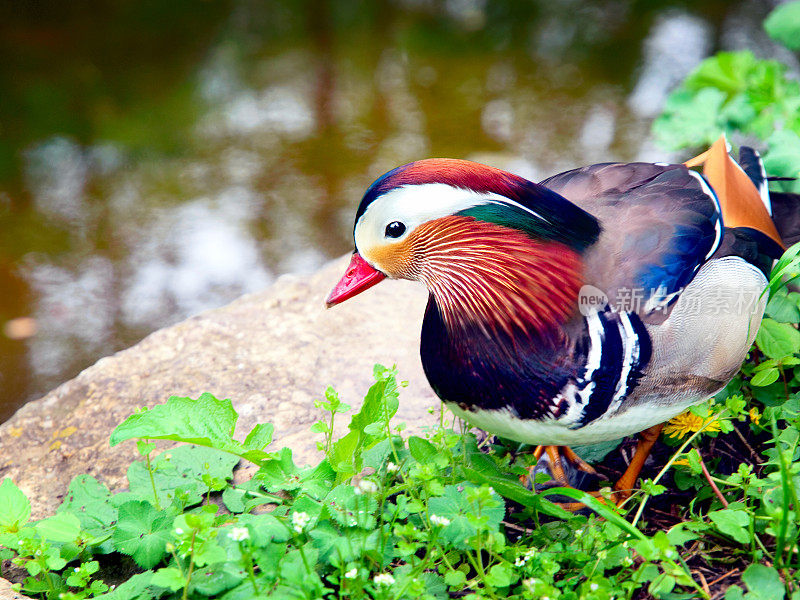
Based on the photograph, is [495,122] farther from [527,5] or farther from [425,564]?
[425,564]

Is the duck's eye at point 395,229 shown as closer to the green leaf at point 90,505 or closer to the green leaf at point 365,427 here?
the green leaf at point 365,427

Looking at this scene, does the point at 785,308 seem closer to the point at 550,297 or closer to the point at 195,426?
the point at 550,297

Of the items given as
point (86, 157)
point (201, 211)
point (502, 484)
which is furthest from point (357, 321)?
point (86, 157)

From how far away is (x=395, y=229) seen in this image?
4.72 feet

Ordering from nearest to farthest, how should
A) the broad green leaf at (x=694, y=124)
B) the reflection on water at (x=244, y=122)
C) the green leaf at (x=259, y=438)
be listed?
the green leaf at (x=259, y=438) → the broad green leaf at (x=694, y=124) → the reflection on water at (x=244, y=122)

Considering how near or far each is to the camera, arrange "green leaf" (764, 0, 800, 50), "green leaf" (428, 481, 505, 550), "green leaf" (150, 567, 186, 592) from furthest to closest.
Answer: "green leaf" (764, 0, 800, 50), "green leaf" (428, 481, 505, 550), "green leaf" (150, 567, 186, 592)

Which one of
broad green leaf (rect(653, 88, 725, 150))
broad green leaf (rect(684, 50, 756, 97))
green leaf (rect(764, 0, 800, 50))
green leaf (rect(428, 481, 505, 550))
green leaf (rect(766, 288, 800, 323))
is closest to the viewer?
green leaf (rect(428, 481, 505, 550))

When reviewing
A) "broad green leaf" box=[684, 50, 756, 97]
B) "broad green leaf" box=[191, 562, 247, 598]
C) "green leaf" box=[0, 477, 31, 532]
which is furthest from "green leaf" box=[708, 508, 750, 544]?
"broad green leaf" box=[684, 50, 756, 97]

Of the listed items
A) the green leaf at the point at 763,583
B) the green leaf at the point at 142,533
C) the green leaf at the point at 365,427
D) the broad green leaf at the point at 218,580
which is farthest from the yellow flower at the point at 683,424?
the green leaf at the point at 142,533

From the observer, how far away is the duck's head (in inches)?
55.0

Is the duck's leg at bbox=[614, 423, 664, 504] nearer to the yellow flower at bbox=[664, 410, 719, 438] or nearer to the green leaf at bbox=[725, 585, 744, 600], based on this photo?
the yellow flower at bbox=[664, 410, 719, 438]

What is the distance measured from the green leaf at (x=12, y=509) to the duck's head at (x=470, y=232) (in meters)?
0.81

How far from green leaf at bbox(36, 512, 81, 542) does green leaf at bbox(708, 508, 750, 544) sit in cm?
117

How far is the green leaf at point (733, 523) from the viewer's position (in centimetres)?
138
